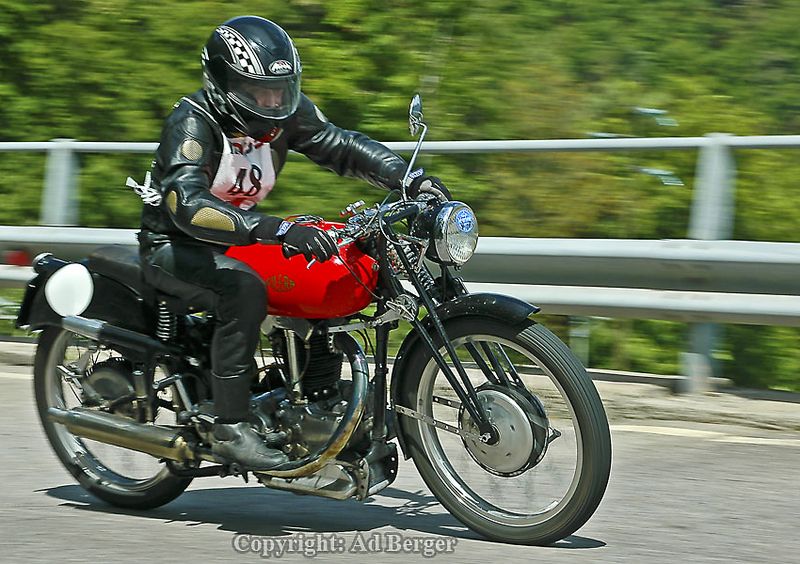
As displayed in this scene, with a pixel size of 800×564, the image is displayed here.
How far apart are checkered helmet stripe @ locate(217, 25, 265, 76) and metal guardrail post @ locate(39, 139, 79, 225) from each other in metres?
4.06

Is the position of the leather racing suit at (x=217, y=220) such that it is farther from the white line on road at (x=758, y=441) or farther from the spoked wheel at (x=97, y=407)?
the white line on road at (x=758, y=441)

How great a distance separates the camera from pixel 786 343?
23.6 feet

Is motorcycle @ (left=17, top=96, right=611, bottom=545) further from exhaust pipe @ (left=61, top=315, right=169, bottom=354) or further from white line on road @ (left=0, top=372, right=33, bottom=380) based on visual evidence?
white line on road @ (left=0, top=372, right=33, bottom=380)

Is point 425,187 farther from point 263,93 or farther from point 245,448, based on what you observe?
point 245,448

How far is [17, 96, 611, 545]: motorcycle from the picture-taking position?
4559 millimetres

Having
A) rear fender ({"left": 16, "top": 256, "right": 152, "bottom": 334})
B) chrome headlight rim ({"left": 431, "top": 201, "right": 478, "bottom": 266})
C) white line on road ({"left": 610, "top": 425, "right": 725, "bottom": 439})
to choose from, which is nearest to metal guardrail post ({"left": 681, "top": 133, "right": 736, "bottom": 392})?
white line on road ({"left": 610, "top": 425, "right": 725, "bottom": 439})

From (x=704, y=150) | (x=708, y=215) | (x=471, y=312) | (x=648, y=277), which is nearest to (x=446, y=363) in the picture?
(x=471, y=312)

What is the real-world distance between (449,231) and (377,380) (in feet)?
2.04

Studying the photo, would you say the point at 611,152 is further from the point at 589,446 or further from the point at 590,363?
the point at 589,446

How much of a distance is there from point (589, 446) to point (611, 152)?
9.51ft

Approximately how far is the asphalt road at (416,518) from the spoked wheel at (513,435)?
13cm

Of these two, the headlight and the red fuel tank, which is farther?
the red fuel tank

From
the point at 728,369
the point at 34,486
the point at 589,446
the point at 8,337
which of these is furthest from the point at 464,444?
the point at 8,337

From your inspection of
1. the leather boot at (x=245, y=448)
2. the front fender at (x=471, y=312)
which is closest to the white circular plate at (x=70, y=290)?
the leather boot at (x=245, y=448)
